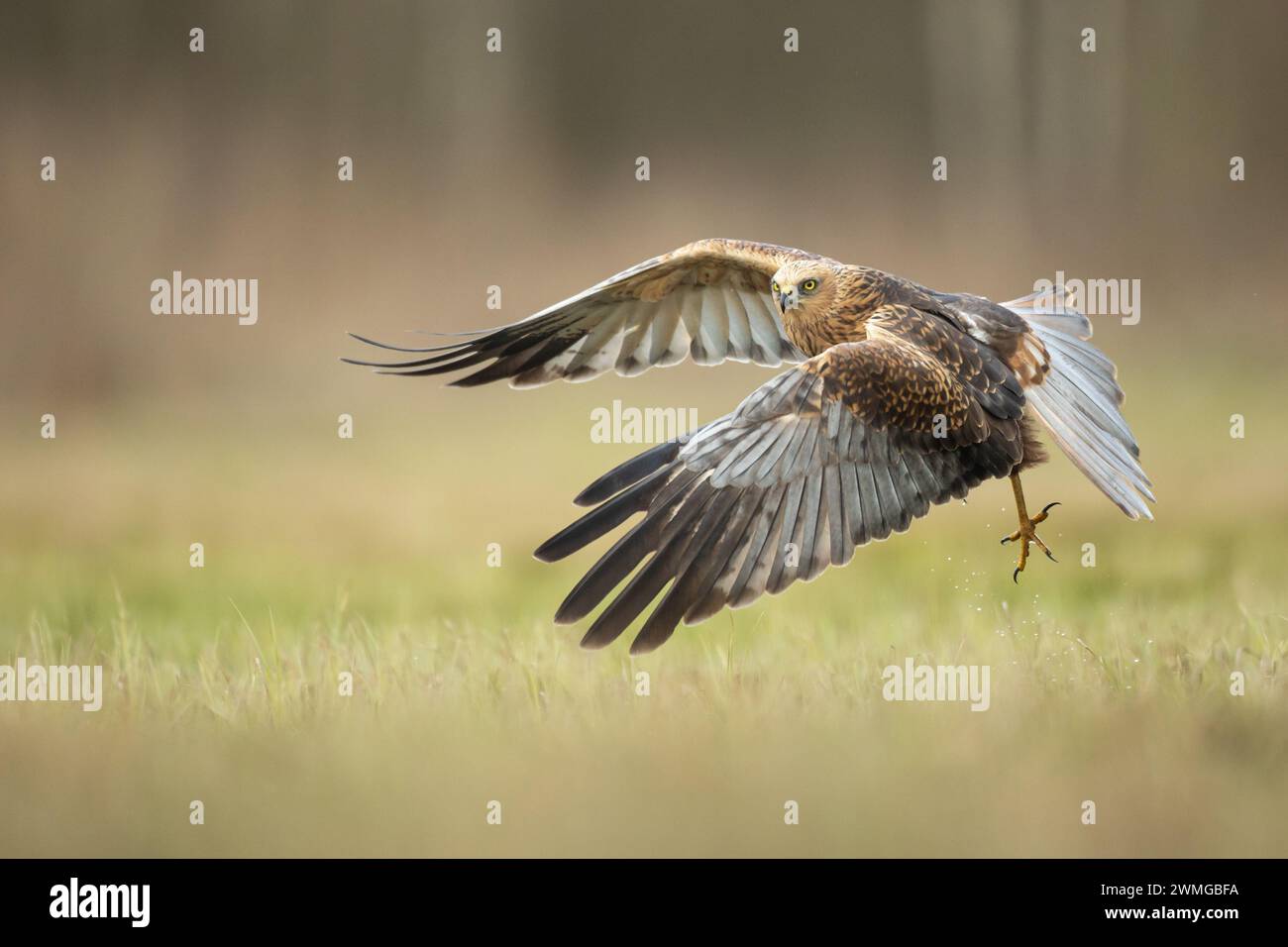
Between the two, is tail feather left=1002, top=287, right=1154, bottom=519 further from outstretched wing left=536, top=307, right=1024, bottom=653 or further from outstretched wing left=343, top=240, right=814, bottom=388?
outstretched wing left=343, top=240, right=814, bottom=388

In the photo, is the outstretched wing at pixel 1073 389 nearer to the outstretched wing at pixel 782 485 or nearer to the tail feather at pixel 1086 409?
the tail feather at pixel 1086 409

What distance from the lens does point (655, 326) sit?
324 cm

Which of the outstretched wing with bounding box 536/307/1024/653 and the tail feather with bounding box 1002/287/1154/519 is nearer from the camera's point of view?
the outstretched wing with bounding box 536/307/1024/653

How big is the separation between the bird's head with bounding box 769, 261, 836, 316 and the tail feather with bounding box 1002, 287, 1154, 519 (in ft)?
1.76

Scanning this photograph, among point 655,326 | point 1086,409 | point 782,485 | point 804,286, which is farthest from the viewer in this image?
point 655,326

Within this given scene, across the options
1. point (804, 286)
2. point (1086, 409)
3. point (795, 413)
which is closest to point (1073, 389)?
point (1086, 409)

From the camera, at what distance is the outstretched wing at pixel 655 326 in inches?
120

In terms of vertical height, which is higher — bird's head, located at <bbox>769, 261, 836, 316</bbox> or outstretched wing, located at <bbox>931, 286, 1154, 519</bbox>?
bird's head, located at <bbox>769, 261, 836, 316</bbox>

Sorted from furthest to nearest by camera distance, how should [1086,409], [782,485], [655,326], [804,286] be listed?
[655,326]
[1086,409]
[804,286]
[782,485]

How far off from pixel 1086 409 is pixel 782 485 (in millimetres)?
1015

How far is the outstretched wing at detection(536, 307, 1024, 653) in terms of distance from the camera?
7.33 ft

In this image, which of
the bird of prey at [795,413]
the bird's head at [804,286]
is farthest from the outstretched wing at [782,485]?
the bird's head at [804,286]

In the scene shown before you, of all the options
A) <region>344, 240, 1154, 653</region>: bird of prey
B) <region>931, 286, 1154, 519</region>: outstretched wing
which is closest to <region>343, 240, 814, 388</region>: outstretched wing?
<region>344, 240, 1154, 653</region>: bird of prey

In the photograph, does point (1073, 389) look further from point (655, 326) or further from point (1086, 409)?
point (655, 326)
